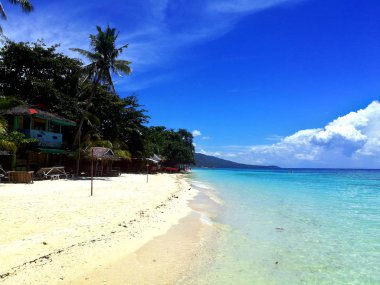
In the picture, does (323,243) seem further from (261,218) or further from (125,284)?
(125,284)

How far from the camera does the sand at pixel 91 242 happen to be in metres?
4.94

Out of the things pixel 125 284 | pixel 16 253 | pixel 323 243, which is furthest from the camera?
pixel 323 243

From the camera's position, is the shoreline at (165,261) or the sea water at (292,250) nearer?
the shoreline at (165,261)

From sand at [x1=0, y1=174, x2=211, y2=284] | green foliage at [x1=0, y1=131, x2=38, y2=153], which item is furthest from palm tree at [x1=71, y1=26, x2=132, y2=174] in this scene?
sand at [x1=0, y1=174, x2=211, y2=284]

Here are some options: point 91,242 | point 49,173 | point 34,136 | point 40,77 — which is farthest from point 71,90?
point 91,242

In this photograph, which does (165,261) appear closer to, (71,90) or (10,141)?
(10,141)

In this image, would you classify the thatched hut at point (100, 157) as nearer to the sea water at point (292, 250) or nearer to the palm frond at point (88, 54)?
the palm frond at point (88, 54)

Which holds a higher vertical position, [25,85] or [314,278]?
[25,85]

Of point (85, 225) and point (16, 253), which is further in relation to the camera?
point (85, 225)

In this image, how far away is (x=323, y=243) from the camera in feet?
27.0

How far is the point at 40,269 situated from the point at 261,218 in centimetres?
817

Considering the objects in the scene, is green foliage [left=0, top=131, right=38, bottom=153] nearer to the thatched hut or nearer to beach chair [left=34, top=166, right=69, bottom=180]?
beach chair [left=34, top=166, right=69, bottom=180]

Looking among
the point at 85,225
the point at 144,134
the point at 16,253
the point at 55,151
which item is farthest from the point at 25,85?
the point at 16,253

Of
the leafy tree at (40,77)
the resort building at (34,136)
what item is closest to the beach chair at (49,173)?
the resort building at (34,136)
